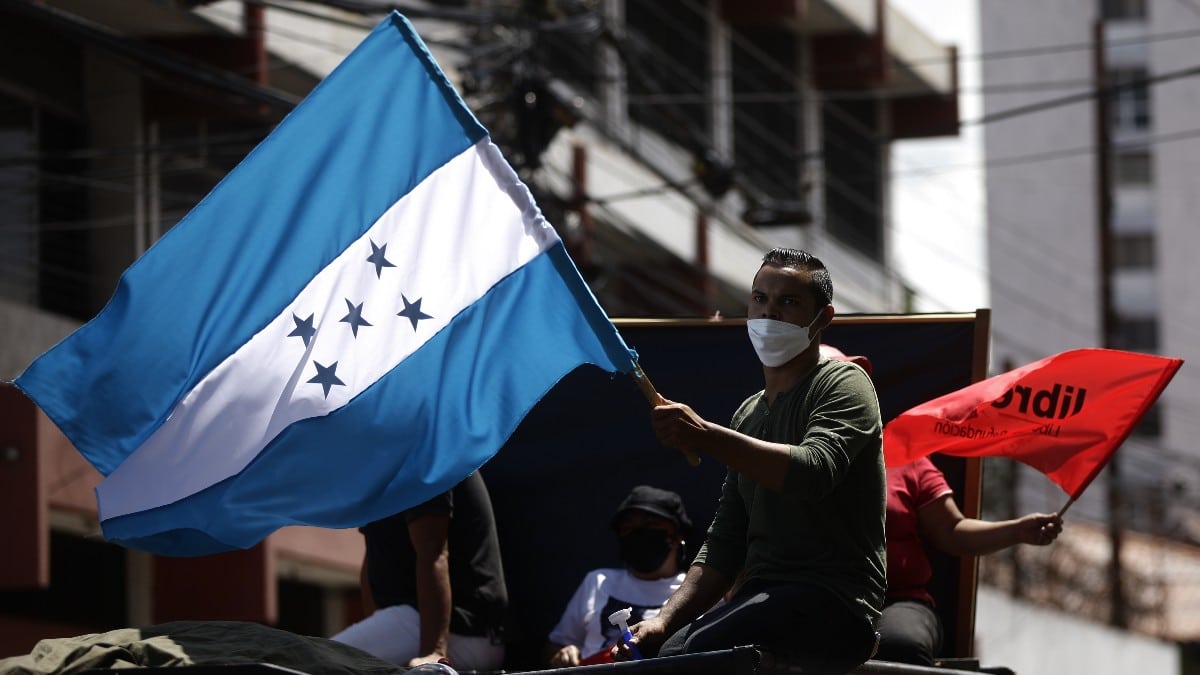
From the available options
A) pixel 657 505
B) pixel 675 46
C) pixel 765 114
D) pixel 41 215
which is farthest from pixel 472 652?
pixel 765 114

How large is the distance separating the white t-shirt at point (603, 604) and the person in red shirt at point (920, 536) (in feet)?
2.90

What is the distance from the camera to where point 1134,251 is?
62.2m

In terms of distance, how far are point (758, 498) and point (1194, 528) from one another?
4137 centimetres

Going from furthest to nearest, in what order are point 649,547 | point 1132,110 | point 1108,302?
1. point 1132,110
2. point 1108,302
3. point 649,547

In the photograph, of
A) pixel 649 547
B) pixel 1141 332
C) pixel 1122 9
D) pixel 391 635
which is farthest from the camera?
pixel 1122 9

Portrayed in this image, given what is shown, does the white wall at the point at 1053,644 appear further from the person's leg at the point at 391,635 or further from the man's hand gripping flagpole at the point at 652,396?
the man's hand gripping flagpole at the point at 652,396

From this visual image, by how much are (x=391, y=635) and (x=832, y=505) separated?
2478mm

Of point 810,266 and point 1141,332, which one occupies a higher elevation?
point 1141,332

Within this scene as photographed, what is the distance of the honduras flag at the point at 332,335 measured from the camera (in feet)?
22.7

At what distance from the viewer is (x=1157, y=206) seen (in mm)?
61500

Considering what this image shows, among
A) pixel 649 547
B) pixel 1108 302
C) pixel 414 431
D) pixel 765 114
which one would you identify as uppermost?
pixel 765 114

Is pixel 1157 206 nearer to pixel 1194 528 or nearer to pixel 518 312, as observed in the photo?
pixel 1194 528

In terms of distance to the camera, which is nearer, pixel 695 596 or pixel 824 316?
pixel 824 316

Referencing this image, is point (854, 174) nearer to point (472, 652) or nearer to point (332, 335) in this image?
point (472, 652)
